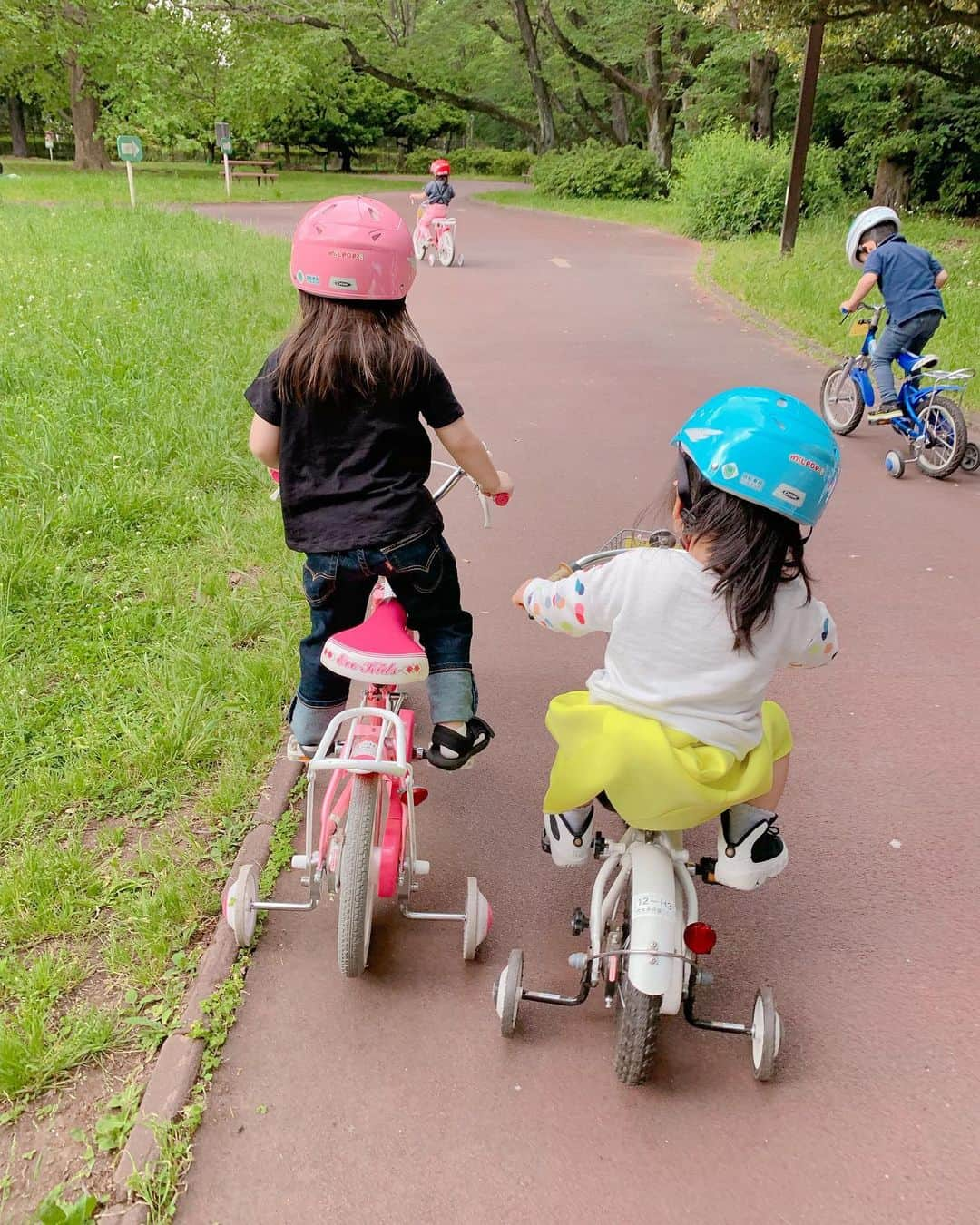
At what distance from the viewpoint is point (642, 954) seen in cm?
235

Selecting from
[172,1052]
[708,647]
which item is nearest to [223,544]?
[172,1052]

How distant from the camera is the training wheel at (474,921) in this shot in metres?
2.90

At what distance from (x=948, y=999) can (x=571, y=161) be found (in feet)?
98.7

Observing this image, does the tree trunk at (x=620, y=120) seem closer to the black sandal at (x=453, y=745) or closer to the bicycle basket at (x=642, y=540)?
the black sandal at (x=453, y=745)

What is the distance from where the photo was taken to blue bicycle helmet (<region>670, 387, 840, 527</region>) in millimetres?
2195

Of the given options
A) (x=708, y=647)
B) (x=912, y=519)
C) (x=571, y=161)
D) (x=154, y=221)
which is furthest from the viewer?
(x=571, y=161)

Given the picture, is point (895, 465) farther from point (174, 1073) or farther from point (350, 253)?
point (174, 1073)

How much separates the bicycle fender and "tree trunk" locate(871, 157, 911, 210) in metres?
22.9

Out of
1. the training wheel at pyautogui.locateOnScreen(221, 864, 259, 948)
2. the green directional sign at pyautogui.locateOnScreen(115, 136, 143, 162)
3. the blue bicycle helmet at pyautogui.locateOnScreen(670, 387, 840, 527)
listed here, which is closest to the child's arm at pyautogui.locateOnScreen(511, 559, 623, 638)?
the blue bicycle helmet at pyautogui.locateOnScreen(670, 387, 840, 527)

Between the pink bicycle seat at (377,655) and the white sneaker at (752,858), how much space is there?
2.98 feet

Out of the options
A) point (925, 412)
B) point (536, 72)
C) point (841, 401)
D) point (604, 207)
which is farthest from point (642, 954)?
point (536, 72)

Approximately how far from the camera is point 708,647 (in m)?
2.36

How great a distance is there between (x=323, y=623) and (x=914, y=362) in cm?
574

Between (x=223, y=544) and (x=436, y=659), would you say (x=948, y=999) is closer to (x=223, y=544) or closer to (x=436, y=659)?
(x=436, y=659)
